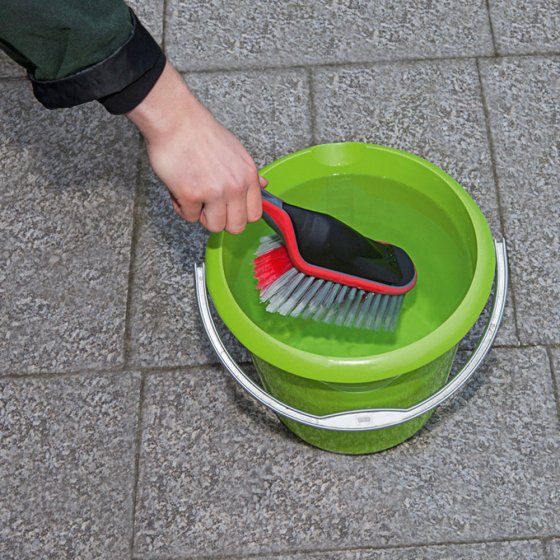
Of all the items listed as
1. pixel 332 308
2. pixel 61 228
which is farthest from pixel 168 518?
pixel 61 228

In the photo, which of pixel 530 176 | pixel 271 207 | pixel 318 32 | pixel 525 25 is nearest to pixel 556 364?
pixel 530 176

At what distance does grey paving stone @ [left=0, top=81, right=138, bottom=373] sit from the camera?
1649mm

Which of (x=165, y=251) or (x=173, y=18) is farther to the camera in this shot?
(x=173, y=18)

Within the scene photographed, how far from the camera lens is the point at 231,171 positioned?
98 cm

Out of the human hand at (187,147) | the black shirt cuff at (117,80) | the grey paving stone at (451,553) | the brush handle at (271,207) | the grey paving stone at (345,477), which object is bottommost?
the grey paving stone at (451,553)

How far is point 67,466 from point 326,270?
67 centimetres

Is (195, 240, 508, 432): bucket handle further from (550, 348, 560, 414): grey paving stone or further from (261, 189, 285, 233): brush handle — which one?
(550, 348, 560, 414): grey paving stone

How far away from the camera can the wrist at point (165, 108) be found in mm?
970

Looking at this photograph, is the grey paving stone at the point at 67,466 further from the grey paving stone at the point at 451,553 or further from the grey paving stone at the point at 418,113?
the grey paving stone at the point at 418,113

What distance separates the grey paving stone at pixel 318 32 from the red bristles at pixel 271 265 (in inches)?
32.4

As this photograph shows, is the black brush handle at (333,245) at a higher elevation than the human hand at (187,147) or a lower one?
lower

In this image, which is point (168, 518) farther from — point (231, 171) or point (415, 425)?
point (231, 171)

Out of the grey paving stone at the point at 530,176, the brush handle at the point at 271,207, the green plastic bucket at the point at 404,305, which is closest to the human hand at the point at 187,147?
the brush handle at the point at 271,207

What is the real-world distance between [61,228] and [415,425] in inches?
35.2
